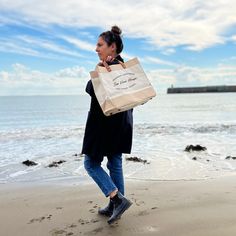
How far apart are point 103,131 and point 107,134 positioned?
5cm

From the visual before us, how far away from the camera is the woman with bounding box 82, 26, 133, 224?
3664 mm

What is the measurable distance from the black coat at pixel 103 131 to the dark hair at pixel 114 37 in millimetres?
110

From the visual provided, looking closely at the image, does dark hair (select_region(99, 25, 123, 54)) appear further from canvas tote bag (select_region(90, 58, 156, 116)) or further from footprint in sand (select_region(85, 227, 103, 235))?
footprint in sand (select_region(85, 227, 103, 235))

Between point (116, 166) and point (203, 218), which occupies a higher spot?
point (116, 166)

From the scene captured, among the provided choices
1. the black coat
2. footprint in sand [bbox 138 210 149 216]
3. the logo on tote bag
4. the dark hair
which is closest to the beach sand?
footprint in sand [bbox 138 210 149 216]

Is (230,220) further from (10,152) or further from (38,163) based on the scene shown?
(10,152)

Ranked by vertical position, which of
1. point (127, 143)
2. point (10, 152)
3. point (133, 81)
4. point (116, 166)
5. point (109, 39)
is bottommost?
point (10, 152)

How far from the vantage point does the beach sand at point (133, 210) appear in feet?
12.0

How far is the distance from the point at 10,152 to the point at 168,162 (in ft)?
14.9

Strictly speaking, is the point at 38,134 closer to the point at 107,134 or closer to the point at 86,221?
the point at 86,221

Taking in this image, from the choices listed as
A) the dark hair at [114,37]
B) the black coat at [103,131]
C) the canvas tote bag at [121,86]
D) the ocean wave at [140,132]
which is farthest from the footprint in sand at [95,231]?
the ocean wave at [140,132]

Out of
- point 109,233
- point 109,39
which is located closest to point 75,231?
point 109,233

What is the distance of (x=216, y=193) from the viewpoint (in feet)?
16.0

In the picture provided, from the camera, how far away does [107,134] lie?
3707mm
